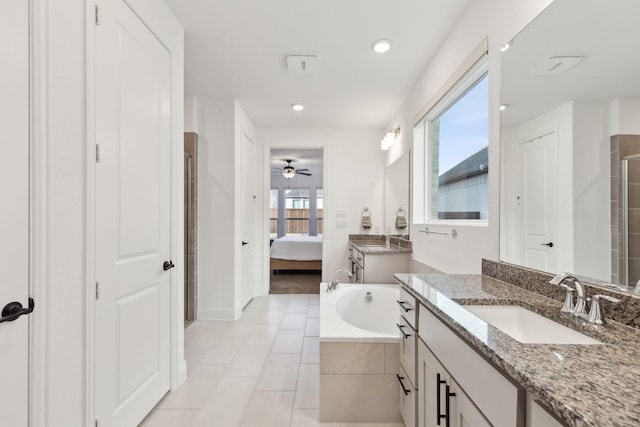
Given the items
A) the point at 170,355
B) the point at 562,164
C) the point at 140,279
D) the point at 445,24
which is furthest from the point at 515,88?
the point at 170,355

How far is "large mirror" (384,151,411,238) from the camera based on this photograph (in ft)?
11.1

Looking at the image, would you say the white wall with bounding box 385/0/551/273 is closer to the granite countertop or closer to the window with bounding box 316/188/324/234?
the granite countertop

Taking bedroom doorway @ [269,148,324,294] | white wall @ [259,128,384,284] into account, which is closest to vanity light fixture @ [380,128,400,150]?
white wall @ [259,128,384,284]

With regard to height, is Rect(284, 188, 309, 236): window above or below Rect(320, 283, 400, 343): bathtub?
above

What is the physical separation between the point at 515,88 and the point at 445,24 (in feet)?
3.07

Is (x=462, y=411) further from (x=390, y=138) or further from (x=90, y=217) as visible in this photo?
(x=390, y=138)

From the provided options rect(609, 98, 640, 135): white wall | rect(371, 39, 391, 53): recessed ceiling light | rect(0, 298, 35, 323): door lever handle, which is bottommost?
rect(0, 298, 35, 323): door lever handle

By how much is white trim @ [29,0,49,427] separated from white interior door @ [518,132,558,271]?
1.98 meters

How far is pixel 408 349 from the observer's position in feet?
4.93

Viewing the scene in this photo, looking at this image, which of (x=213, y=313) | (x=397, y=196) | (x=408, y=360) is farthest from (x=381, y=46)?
(x=213, y=313)

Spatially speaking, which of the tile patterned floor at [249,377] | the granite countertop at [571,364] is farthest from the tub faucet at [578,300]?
the tile patterned floor at [249,377]

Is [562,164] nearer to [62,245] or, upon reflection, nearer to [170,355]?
[62,245]

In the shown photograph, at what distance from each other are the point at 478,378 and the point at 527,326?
0.42 m

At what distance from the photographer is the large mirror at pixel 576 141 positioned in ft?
3.05
